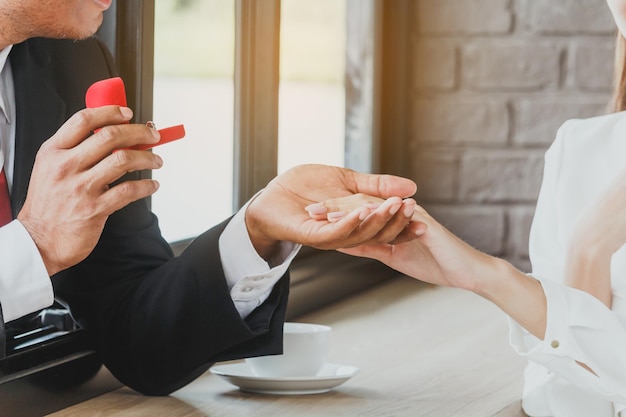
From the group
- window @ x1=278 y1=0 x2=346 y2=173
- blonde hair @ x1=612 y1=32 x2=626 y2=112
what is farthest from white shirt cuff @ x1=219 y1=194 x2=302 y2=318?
window @ x1=278 y1=0 x2=346 y2=173

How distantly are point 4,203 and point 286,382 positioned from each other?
0.41m

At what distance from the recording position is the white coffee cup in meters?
1.35

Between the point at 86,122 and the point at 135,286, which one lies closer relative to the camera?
the point at 86,122

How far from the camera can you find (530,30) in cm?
252

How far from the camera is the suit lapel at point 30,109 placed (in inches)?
49.8

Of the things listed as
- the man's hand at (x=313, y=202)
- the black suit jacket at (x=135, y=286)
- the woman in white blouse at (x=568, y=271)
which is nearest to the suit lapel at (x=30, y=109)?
the black suit jacket at (x=135, y=286)

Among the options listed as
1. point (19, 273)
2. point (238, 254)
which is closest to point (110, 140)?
point (19, 273)

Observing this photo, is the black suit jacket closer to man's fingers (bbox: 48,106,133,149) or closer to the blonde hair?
man's fingers (bbox: 48,106,133,149)

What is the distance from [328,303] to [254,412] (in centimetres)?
87

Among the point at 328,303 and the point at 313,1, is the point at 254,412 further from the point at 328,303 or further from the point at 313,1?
the point at 313,1

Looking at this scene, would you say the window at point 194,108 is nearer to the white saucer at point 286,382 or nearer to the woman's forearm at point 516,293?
the white saucer at point 286,382

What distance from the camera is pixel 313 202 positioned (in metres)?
1.22

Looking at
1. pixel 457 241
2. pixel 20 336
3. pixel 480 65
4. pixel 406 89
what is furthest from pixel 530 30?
pixel 20 336

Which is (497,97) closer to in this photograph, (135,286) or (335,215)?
(135,286)
